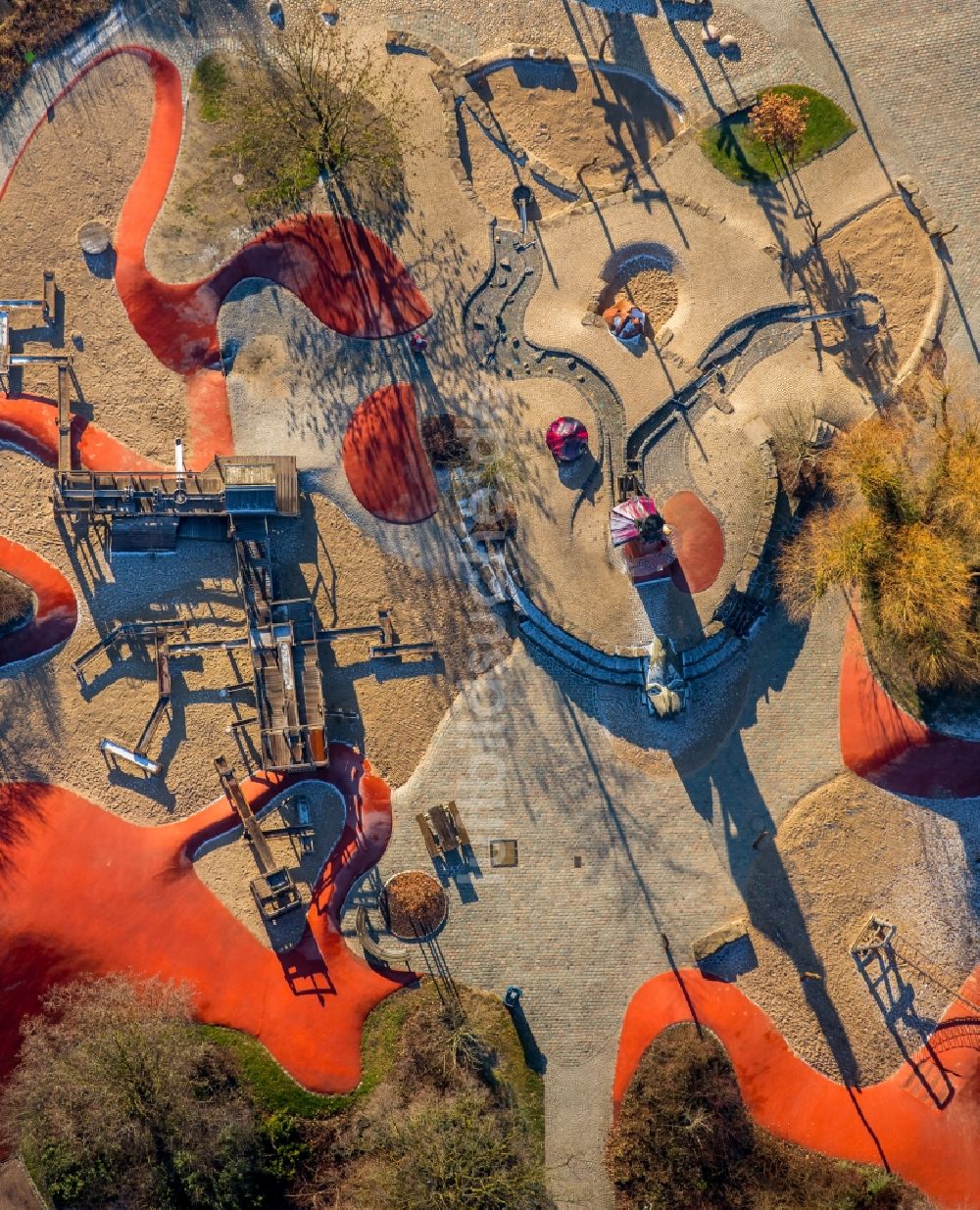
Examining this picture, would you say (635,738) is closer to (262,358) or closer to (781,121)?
(262,358)

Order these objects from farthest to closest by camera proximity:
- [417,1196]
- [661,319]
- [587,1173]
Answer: [661,319], [587,1173], [417,1196]

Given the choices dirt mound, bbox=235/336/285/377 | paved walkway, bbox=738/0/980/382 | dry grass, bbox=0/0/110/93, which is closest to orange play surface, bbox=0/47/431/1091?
dirt mound, bbox=235/336/285/377

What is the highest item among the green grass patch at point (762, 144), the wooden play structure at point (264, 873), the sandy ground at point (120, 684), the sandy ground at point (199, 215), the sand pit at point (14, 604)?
the sandy ground at point (199, 215)

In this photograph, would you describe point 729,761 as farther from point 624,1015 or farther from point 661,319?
point 661,319

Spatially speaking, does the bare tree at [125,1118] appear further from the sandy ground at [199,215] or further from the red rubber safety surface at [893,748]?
the sandy ground at [199,215]

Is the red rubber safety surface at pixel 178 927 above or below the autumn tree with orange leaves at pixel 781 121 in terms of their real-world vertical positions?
below

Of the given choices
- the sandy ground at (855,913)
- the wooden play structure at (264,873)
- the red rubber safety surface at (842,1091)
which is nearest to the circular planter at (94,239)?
the wooden play structure at (264,873)

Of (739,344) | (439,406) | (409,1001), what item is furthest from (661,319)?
(409,1001)

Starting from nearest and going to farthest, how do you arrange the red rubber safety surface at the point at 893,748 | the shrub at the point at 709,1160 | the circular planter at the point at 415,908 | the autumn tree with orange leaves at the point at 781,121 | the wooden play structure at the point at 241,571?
the shrub at the point at 709,1160
the wooden play structure at the point at 241,571
the circular planter at the point at 415,908
the red rubber safety surface at the point at 893,748
the autumn tree with orange leaves at the point at 781,121
